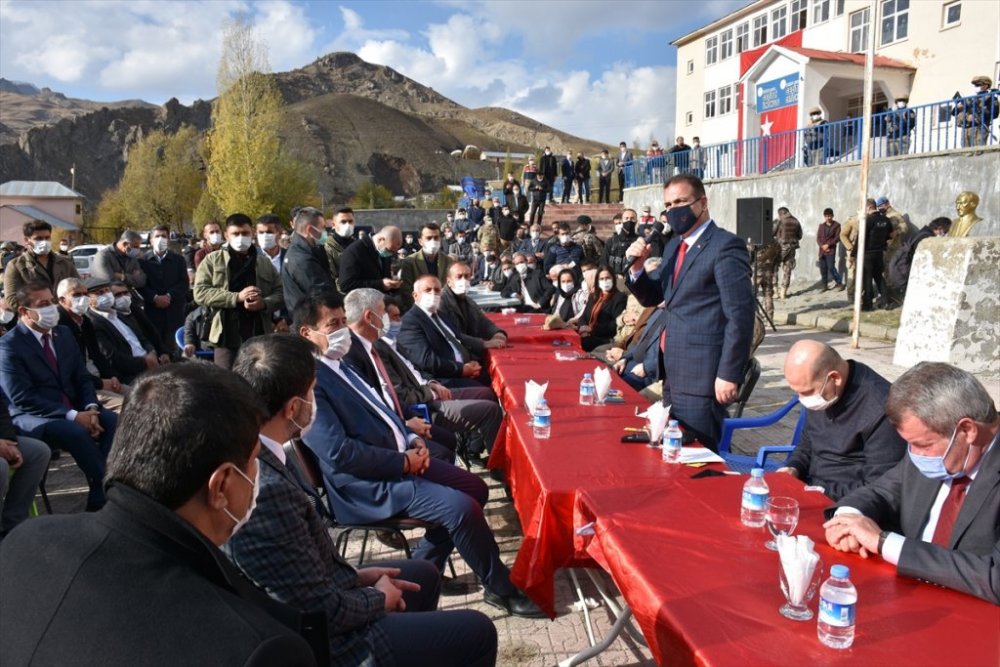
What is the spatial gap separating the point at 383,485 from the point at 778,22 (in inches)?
1185

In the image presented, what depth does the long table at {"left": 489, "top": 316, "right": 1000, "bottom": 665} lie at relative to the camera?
5.22ft

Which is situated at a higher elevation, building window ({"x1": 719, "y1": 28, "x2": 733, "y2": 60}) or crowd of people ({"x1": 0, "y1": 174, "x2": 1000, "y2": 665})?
building window ({"x1": 719, "y1": 28, "x2": 733, "y2": 60})

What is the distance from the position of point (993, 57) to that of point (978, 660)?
72.4ft

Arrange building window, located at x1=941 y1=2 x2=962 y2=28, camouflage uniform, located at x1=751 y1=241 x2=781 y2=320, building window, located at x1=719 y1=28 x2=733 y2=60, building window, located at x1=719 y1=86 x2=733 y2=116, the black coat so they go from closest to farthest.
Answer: the black coat, camouflage uniform, located at x1=751 y1=241 x2=781 y2=320, building window, located at x1=941 y1=2 x2=962 y2=28, building window, located at x1=719 y1=86 x2=733 y2=116, building window, located at x1=719 y1=28 x2=733 y2=60

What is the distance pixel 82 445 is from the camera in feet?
13.9

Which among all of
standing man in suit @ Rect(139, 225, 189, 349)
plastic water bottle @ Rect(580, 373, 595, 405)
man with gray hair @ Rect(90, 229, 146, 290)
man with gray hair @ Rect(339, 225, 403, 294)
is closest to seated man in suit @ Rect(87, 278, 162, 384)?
man with gray hair @ Rect(90, 229, 146, 290)

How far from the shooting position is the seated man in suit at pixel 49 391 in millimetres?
4199

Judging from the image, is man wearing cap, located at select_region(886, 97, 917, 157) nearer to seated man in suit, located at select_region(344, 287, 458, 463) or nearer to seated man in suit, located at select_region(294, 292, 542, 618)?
seated man in suit, located at select_region(344, 287, 458, 463)

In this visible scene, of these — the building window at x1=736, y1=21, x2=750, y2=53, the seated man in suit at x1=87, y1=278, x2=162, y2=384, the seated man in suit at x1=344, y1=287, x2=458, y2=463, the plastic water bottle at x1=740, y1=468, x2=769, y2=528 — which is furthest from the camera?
the building window at x1=736, y1=21, x2=750, y2=53

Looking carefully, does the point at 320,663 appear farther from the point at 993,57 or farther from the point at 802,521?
the point at 993,57

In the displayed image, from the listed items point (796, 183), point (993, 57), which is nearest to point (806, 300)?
point (796, 183)

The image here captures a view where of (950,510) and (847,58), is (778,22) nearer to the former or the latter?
(847,58)

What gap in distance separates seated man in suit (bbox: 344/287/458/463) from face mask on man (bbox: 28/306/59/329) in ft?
6.76

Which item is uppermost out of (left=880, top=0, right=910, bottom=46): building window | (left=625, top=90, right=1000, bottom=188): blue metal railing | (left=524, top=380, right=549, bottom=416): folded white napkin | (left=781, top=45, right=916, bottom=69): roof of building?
(left=880, top=0, right=910, bottom=46): building window
